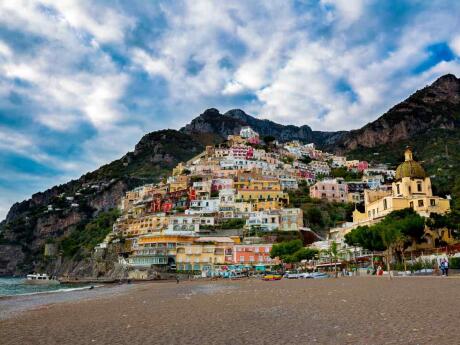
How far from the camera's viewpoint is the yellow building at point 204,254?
80812 millimetres

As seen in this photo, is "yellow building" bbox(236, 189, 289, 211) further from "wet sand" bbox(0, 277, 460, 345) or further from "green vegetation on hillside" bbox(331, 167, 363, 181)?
"wet sand" bbox(0, 277, 460, 345)

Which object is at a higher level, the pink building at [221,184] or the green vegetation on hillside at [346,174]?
the green vegetation on hillside at [346,174]

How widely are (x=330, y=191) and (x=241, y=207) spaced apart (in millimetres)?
25032

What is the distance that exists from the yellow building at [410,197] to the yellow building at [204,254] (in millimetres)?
25845

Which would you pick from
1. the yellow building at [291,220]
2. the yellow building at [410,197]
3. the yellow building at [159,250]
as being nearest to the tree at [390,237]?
the yellow building at [410,197]

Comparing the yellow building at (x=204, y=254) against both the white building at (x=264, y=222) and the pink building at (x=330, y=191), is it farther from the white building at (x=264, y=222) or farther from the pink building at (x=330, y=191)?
the pink building at (x=330, y=191)

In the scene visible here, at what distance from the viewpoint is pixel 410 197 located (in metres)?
62.7

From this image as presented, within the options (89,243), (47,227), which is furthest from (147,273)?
(47,227)

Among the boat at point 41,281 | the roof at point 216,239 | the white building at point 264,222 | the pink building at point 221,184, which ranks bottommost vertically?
the boat at point 41,281

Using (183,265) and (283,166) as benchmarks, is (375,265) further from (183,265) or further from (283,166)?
(283,166)

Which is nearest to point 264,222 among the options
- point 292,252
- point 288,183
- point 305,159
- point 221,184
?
point 292,252

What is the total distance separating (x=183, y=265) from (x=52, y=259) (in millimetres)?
76354

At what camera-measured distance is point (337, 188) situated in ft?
365

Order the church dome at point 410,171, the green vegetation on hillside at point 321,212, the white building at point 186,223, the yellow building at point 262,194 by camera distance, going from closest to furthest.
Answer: the church dome at point 410,171 → the white building at point 186,223 → the green vegetation on hillside at point 321,212 → the yellow building at point 262,194
